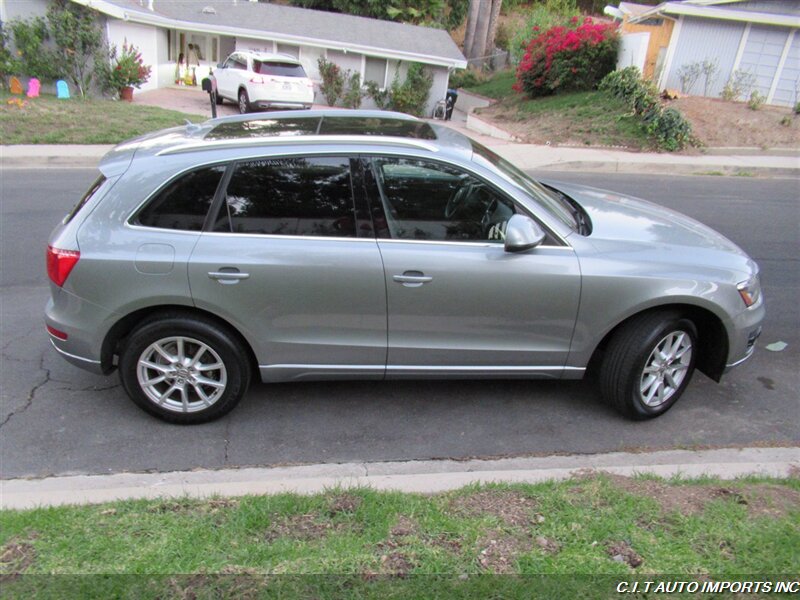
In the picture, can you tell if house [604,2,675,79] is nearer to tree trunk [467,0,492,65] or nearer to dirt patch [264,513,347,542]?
tree trunk [467,0,492,65]

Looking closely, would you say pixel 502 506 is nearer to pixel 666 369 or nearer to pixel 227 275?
pixel 666 369

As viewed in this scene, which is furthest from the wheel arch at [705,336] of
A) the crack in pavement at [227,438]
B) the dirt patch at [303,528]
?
the crack in pavement at [227,438]

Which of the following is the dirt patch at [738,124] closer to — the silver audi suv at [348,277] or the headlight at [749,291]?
the headlight at [749,291]

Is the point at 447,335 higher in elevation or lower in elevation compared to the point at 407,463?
higher

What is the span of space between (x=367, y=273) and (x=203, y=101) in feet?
70.7

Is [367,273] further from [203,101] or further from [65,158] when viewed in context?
[203,101]

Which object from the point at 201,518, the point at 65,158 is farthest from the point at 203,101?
the point at 201,518

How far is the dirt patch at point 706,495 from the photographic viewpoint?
2.95 m

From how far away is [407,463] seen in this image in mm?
3596

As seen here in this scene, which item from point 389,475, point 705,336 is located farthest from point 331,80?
point 389,475

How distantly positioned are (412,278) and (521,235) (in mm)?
676

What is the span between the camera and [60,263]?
362cm

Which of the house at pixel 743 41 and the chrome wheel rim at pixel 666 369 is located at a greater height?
the house at pixel 743 41

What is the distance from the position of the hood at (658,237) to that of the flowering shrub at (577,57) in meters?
17.4
